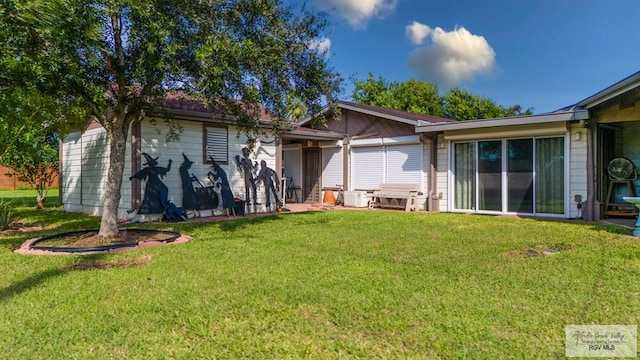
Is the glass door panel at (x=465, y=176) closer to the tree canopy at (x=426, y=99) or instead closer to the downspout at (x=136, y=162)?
the downspout at (x=136, y=162)

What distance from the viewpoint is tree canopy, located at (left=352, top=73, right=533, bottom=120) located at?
3259 centimetres

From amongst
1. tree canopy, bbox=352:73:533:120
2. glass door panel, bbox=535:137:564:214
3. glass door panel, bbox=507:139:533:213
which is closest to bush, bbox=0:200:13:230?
glass door panel, bbox=507:139:533:213

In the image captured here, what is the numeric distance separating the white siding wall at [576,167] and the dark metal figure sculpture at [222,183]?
8715 millimetres

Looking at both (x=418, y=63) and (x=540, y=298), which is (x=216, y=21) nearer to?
(x=540, y=298)

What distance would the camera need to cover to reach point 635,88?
25.0 ft

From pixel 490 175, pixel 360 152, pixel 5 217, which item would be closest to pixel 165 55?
pixel 5 217

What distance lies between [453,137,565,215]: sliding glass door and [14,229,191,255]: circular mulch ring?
826cm

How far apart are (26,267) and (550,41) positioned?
2003cm

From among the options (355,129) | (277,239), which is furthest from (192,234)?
(355,129)

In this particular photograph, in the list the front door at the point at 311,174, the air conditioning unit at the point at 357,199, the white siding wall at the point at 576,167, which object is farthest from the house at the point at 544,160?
the front door at the point at 311,174

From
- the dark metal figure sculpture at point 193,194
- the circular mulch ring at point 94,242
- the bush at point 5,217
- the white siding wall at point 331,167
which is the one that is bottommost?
the circular mulch ring at point 94,242

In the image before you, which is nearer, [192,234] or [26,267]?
[26,267]

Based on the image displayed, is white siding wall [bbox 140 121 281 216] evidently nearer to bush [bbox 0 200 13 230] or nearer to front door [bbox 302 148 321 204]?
bush [bbox 0 200 13 230]

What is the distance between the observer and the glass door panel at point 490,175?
1134 centimetres
